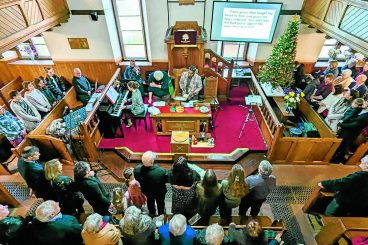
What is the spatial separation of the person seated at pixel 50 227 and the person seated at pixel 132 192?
76cm

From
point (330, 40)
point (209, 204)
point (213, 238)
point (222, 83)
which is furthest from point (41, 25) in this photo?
point (330, 40)

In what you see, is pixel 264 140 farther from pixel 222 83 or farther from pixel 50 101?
pixel 50 101

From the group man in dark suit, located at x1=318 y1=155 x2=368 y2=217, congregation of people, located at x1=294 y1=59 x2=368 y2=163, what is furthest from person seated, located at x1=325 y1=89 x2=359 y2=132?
man in dark suit, located at x1=318 y1=155 x2=368 y2=217

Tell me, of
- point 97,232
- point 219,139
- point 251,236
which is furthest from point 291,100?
point 97,232

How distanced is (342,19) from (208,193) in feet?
17.0

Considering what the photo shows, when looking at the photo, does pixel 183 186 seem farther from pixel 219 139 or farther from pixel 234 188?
pixel 219 139

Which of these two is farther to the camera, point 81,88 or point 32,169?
point 81,88

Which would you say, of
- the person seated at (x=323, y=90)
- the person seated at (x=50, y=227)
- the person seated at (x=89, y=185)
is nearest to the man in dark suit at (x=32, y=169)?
the person seated at (x=89, y=185)

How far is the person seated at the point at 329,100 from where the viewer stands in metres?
5.28

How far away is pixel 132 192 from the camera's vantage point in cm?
316

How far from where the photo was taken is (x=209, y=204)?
3164mm

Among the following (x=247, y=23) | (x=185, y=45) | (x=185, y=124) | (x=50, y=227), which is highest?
(x=247, y=23)

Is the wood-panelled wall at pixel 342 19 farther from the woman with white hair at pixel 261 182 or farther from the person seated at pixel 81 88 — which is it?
the person seated at pixel 81 88

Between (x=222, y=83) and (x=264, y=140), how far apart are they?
2221 mm
